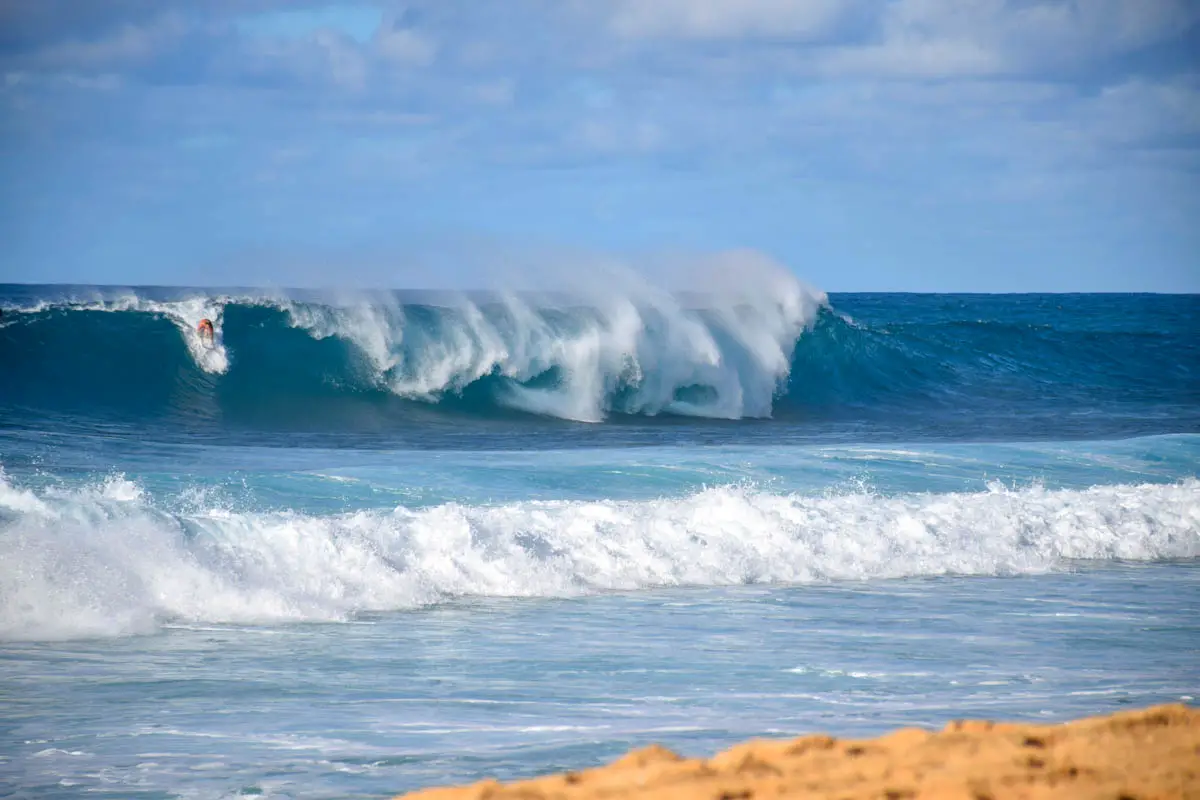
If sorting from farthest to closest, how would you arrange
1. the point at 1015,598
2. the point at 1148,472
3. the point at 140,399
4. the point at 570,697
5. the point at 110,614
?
the point at 140,399 < the point at 1148,472 < the point at 1015,598 < the point at 110,614 < the point at 570,697

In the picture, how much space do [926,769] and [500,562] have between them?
5663mm

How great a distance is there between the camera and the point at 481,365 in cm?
2234

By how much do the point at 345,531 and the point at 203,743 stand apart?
4089mm

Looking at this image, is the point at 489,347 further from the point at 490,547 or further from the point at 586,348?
the point at 490,547

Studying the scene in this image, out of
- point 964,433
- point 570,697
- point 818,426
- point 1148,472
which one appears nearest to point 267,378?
point 818,426

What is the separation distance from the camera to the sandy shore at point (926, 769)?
3.78m

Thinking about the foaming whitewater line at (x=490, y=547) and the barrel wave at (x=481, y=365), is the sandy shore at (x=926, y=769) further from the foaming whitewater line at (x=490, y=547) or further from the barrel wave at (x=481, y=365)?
the barrel wave at (x=481, y=365)

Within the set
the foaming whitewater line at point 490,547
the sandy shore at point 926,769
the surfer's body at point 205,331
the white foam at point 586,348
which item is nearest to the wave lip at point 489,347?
the white foam at point 586,348

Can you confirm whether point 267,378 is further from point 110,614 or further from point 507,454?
point 110,614

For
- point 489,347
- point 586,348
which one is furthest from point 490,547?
point 489,347

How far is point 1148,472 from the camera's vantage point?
15484 millimetres

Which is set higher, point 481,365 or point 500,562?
point 481,365

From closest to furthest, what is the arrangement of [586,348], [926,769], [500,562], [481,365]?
[926,769] < [500,562] < [481,365] < [586,348]

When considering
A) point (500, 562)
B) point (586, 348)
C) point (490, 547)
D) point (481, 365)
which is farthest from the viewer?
point (586, 348)
